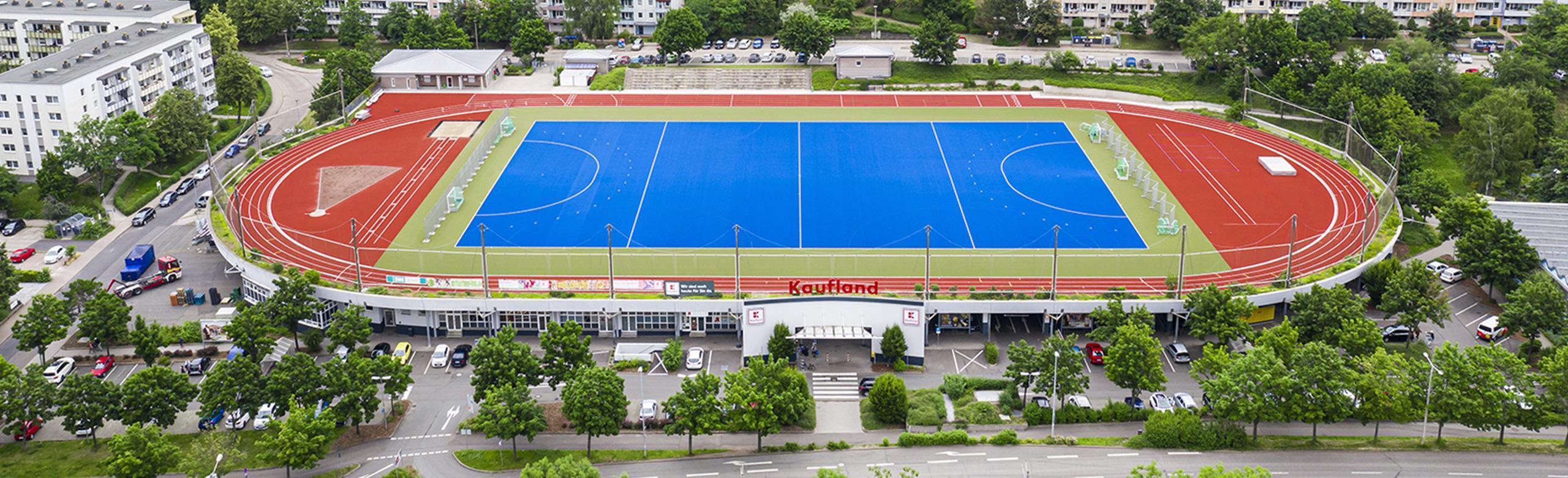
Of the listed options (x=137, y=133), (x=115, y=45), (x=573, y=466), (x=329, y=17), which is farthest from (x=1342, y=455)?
(x=329, y=17)

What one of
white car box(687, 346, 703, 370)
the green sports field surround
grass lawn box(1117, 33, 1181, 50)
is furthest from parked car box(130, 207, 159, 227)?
grass lawn box(1117, 33, 1181, 50)

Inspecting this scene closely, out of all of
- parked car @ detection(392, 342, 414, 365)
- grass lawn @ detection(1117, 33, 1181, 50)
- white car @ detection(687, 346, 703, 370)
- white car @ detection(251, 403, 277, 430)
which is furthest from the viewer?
grass lawn @ detection(1117, 33, 1181, 50)

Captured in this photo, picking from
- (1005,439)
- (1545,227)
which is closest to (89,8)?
(1005,439)

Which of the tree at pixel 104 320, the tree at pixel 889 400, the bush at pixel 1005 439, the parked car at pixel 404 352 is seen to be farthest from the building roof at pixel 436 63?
the bush at pixel 1005 439

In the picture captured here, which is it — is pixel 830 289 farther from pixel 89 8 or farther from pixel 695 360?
pixel 89 8

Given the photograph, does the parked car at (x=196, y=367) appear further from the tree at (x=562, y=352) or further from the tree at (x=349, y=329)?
the tree at (x=562, y=352)

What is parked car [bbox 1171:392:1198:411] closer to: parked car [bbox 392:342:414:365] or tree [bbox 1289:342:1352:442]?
→ tree [bbox 1289:342:1352:442]
